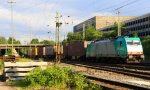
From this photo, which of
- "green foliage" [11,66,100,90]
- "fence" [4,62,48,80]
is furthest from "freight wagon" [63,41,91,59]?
Result: "green foliage" [11,66,100,90]

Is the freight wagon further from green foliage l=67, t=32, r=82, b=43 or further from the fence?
green foliage l=67, t=32, r=82, b=43

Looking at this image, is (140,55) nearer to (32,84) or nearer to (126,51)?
(126,51)

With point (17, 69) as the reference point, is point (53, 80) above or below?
below

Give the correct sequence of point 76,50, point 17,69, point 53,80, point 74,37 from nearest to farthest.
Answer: point 53,80 → point 17,69 → point 76,50 → point 74,37

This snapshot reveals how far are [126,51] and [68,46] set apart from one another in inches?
1132

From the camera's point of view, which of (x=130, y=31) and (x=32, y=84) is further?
(x=130, y=31)

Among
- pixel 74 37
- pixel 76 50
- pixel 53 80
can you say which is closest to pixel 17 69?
pixel 53 80

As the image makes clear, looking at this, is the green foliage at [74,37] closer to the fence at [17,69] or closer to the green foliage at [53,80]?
the fence at [17,69]

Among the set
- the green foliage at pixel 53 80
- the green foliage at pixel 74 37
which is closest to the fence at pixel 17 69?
the green foliage at pixel 53 80

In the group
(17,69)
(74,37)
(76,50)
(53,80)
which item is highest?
(74,37)

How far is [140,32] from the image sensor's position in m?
127

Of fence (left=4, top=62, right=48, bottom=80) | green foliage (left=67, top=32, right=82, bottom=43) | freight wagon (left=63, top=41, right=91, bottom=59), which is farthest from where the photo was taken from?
green foliage (left=67, top=32, right=82, bottom=43)

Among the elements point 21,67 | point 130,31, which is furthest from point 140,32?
point 21,67

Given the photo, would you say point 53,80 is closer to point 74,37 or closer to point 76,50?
point 76,50
